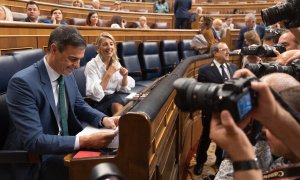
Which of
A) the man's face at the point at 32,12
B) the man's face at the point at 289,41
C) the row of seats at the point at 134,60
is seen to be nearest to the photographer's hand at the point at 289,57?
the man's face at the point at 289,41

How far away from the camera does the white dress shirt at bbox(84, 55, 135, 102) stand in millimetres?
1431

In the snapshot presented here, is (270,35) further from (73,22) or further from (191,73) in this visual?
(73,22)

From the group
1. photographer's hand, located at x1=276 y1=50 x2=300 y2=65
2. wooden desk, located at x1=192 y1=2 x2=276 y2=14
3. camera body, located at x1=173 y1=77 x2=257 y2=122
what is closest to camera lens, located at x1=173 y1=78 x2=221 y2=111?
camera body, located at x1=173 y1=77 x2=257 y2=122

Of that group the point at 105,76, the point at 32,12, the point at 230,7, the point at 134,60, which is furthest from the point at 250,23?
the point at 230,7

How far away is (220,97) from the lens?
39 centimetres

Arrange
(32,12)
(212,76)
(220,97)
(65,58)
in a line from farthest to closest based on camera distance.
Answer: (32,12) → (212,76) → (65,58) → (220,97)

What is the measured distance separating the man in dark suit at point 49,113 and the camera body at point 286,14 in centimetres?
44

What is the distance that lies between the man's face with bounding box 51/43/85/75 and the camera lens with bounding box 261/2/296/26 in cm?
50

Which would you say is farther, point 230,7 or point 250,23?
point 230,7

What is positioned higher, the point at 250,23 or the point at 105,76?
the point at 250,23

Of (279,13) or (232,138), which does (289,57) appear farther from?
(232,138)

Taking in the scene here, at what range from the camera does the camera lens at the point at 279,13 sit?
73 centimetres

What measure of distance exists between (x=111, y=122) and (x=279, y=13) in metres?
0.52

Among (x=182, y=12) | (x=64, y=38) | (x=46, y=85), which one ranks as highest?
(x=182, y=12)
